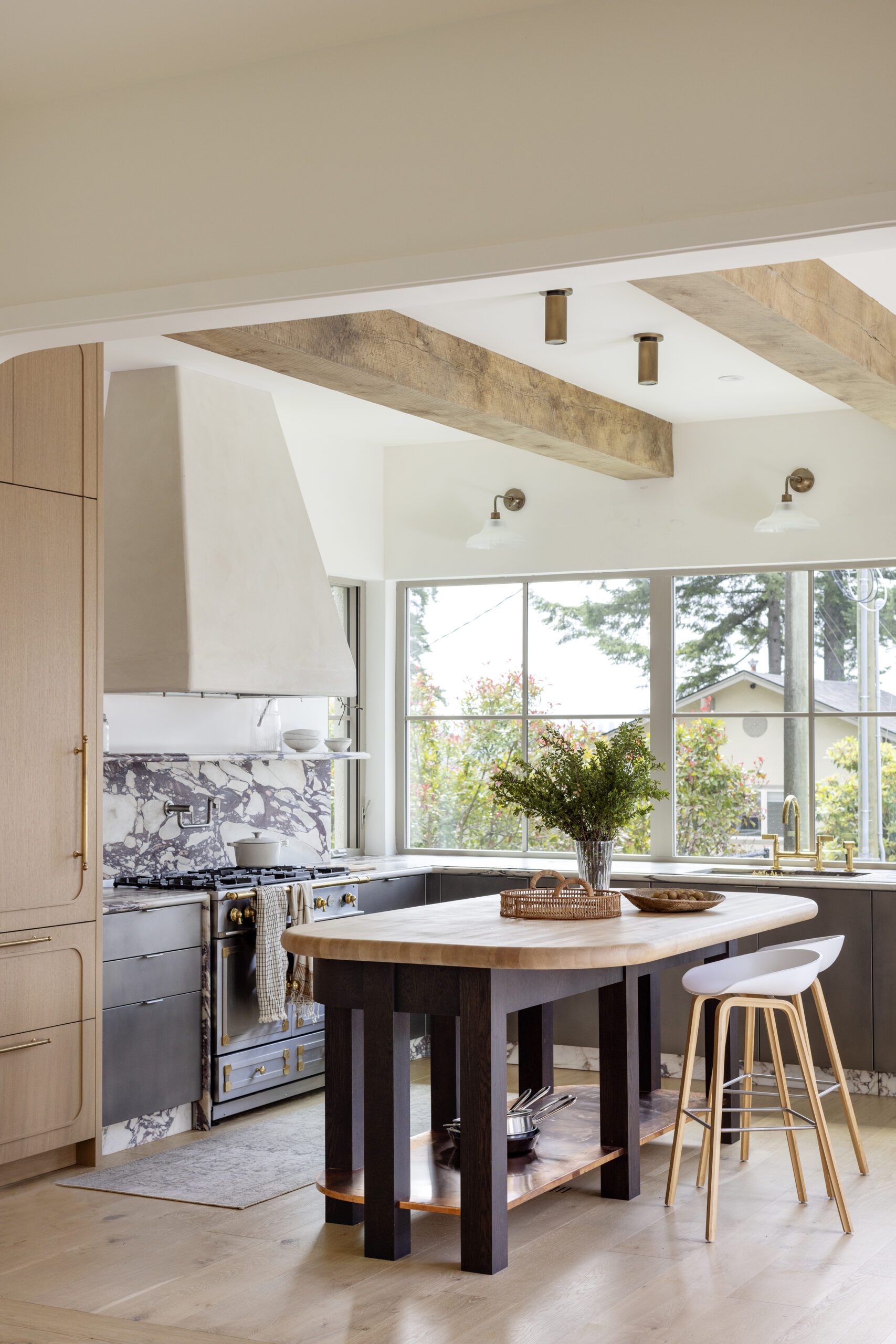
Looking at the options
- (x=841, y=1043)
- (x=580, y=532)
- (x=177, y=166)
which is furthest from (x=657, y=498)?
(x=177, y=166)

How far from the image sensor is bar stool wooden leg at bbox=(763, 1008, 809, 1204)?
4328 millimetres

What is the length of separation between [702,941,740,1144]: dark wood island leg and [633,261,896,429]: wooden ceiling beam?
2089 mm

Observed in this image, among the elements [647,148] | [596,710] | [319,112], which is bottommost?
[596,710]

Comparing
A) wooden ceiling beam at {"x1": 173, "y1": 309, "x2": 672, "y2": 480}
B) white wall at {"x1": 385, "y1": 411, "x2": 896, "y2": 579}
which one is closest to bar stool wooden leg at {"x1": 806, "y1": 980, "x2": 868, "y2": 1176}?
wooden ceiling beam at {"x1": 173, "y1": 309, "x2": 672, "y2": 480}

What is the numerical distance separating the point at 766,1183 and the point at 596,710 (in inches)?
114

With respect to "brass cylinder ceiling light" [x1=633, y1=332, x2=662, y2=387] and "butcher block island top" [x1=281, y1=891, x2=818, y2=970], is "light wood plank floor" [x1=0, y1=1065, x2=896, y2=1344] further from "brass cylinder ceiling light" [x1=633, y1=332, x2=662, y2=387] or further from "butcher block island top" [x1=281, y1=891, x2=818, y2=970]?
"brass cylinder ceiling light" [x1=633, y1=332, x2=662, y2=387]

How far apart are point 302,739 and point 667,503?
82.9 inches

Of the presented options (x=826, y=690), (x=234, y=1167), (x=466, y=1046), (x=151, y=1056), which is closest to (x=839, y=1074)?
(x=466, y=1046)

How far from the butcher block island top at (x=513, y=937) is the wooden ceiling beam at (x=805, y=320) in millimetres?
1819

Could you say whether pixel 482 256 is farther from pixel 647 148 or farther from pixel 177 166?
pixel 177 166

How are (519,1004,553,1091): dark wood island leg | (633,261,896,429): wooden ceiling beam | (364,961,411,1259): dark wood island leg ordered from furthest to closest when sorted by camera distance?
(519,1004,553,1091): dark wood island leg
(633,261,896,429): wooden ceiling beam
(364,961,411,1259): dark wood island leg

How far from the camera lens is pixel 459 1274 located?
3691 millimetres

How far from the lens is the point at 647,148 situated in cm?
257

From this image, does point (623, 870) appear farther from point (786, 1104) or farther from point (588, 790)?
point (786, 1104)
